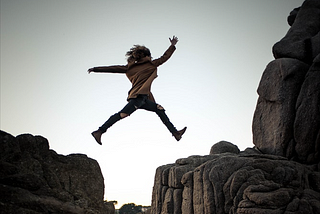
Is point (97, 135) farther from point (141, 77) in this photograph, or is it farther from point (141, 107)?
point (141, 77)

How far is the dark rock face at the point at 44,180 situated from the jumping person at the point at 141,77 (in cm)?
337

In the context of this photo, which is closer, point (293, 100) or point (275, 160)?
point (275, 160)

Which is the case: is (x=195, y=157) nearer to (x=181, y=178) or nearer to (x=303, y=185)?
(x=181, y=178)

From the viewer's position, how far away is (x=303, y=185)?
1328 centimetres

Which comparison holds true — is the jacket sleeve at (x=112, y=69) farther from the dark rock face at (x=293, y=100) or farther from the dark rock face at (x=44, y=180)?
the dark rock face at (x=293, y=100)

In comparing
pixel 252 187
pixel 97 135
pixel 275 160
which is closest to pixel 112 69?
pixel 97 135

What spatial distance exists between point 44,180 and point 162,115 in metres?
5.36

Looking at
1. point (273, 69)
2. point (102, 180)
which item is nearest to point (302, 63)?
point (273, 69)

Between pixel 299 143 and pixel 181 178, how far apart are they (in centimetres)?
514

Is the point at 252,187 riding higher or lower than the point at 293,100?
lower

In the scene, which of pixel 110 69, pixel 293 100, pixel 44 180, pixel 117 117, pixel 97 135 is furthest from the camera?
pixel 293 100

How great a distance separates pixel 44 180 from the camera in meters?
6.84

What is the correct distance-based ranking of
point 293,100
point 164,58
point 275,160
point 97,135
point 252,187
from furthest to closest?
point 293,100 < point 275,160 < point 252,187 < point 164,58 < point 97,135

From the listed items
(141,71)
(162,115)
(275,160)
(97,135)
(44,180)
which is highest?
(141,71)
